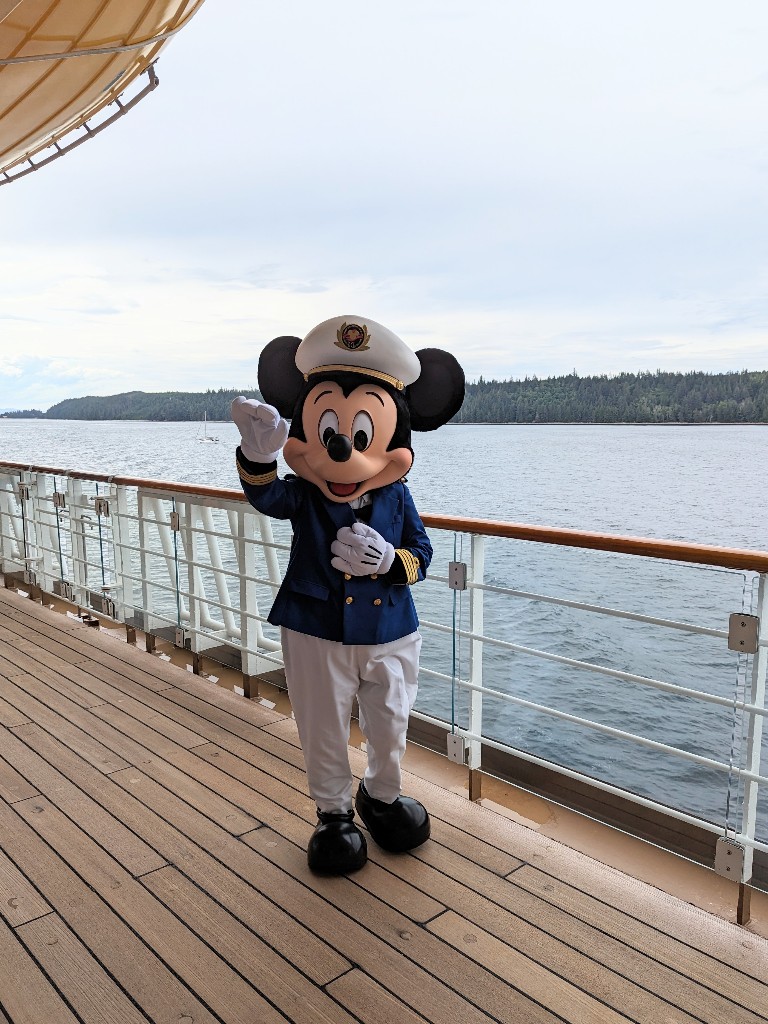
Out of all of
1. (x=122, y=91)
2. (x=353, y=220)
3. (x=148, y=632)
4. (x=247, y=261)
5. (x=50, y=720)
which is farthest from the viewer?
(x=247, y=261)

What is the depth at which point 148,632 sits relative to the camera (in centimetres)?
339

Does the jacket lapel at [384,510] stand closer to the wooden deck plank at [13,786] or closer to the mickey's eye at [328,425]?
the mickey's eye at [328,425]

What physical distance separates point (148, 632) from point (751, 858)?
2517mm

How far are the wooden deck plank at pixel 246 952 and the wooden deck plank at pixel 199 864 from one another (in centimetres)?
2

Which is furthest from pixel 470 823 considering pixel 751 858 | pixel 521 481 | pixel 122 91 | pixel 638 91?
pixel 638 91

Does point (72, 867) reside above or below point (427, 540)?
below

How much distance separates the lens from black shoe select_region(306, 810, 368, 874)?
1.70 meters

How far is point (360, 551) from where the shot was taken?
5.36 feet

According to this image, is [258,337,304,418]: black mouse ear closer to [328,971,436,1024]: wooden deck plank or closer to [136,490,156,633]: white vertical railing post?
[328,971,436,1024]: wooden deck plank

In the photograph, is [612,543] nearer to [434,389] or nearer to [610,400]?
[434,389]

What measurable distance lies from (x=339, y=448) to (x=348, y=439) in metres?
0.04

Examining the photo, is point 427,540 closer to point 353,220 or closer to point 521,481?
point 521,481

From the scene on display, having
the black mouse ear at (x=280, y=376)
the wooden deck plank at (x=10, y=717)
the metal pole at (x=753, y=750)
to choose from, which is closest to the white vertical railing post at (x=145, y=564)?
the wooden deck plank at (x=10, y=717)

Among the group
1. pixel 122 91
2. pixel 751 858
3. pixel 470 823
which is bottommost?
pixel 470 823
